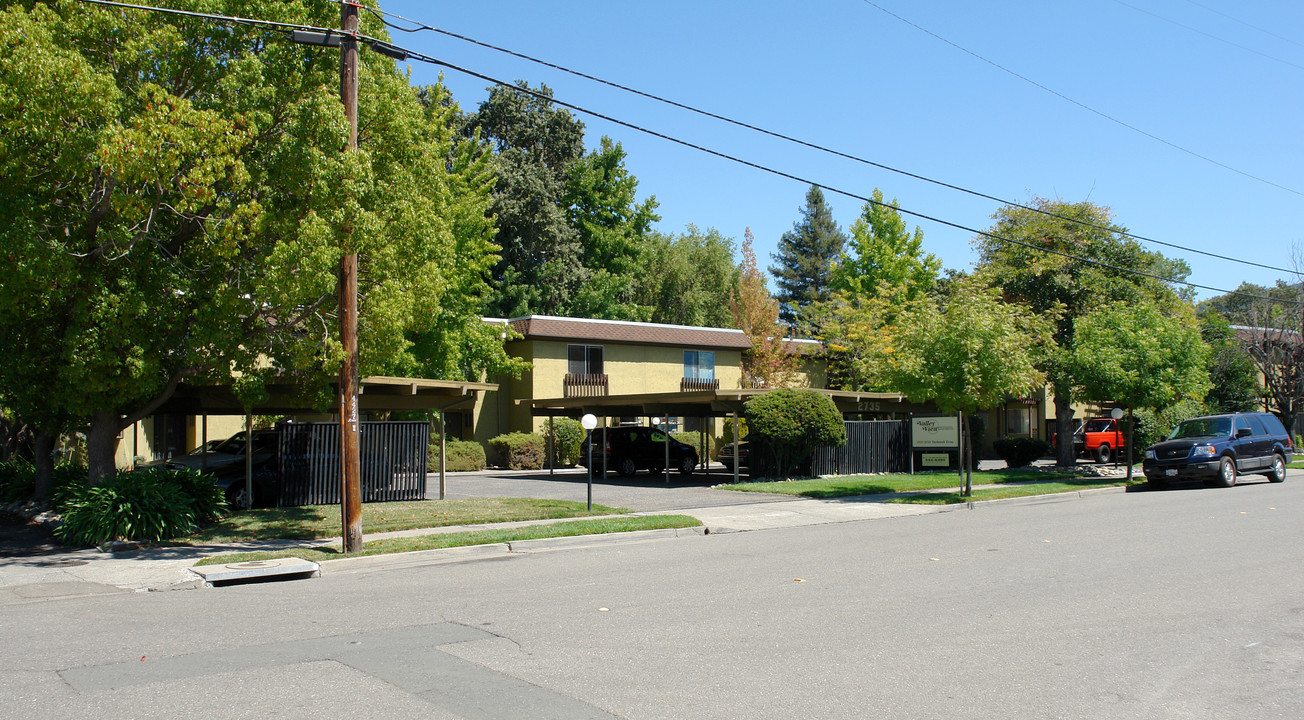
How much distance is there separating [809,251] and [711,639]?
77.9 meters

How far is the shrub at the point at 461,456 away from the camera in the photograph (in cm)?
3294

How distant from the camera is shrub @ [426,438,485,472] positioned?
32938 millimetres

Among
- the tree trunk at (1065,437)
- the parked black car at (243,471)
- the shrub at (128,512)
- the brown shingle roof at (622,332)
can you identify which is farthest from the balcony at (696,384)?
the shrub at (128,512)

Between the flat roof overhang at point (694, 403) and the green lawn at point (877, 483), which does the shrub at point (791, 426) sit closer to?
the flat roof overhang at point (694, 403)

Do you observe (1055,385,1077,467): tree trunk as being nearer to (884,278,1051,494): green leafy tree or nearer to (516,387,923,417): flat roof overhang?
(516,387,923,417): flat roof overhang

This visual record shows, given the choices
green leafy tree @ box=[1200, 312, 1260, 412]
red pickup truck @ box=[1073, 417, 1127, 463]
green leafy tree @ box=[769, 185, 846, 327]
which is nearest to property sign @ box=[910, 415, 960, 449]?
red pickup truck @ box=[1073, 417, 1127, 463]

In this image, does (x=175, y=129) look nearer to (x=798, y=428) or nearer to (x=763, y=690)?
(x=763, y=690)

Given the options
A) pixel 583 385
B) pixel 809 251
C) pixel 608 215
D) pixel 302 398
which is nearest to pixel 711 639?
pixel 302 398

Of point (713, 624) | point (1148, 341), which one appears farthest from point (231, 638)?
point (1148, 341)

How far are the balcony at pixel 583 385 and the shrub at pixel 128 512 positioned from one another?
74.3 ft

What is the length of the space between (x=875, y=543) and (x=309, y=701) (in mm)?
9489

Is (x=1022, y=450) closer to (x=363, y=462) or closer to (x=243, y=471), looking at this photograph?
(x=363, y=462)

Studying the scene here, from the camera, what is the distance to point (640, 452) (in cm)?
3059

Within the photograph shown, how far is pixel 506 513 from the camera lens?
17.0 meters
